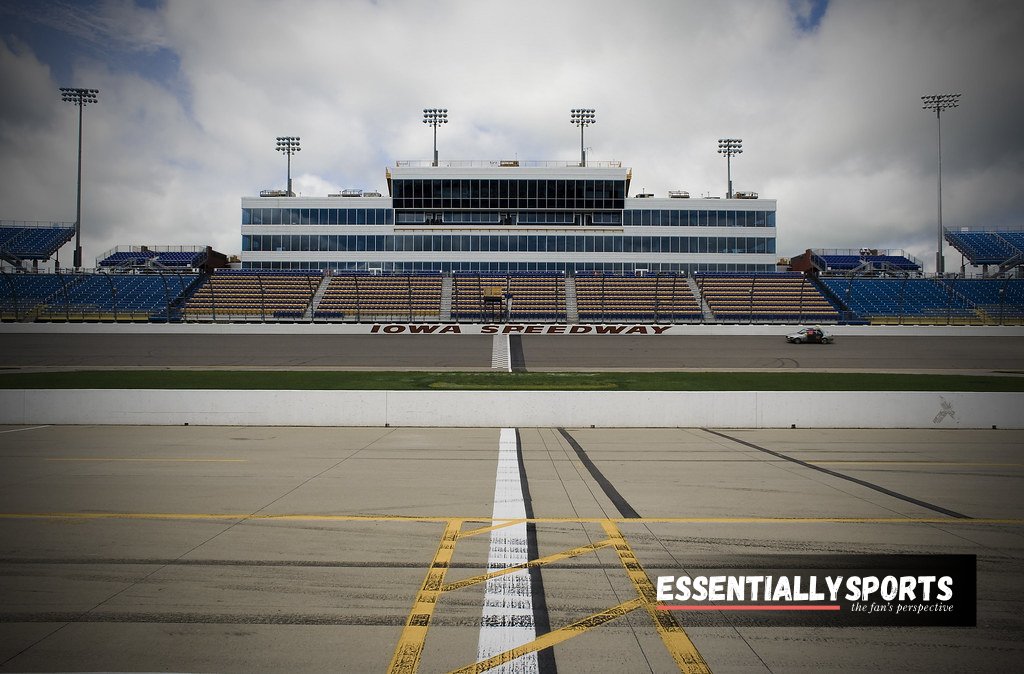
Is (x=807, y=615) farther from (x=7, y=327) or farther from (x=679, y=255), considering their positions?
(x=679, y=255)

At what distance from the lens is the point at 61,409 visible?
15781mm

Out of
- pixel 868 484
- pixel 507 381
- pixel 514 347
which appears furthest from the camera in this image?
pixel 514 347

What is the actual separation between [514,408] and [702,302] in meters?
34.5

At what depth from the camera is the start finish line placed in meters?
38.6

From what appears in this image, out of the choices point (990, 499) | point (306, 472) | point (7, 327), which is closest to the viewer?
point (990, 499)

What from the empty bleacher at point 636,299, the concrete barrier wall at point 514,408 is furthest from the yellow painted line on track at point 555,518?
the empty bleacher at point 636,299

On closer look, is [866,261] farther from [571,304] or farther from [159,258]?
[159,258]

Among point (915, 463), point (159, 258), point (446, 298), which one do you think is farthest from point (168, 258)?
point (915, 463)

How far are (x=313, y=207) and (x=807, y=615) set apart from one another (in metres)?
58.9

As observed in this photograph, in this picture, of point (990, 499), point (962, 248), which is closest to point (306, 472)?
point (990, 499)

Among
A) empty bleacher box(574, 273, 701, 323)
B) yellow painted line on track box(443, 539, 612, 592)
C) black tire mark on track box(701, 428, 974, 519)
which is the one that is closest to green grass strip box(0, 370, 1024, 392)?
black tire mark on track box(701, 428, 974, 519)

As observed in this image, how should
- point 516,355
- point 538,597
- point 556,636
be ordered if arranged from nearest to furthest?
point 556,636 < point 538,597 < point 516,355
